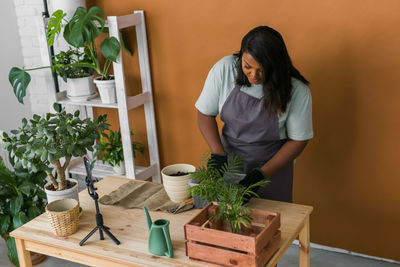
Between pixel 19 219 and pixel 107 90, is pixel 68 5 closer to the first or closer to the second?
pixel 107 90

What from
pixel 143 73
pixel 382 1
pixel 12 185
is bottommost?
pixel 12 185

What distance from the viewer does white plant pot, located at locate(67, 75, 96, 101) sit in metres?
3.46

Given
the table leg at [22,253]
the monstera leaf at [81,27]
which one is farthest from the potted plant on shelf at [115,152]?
the table leg at [22,253]

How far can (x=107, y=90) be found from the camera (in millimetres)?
3354

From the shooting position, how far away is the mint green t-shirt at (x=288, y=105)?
2.41 meters

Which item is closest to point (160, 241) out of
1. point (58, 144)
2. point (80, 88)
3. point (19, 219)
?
point (58, 144)

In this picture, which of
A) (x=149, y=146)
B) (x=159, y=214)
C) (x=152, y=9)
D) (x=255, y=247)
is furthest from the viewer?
(x=149, y=146)

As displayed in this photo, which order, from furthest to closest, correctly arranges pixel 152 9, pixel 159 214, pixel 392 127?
pixel 152 9, pixel 392 127, pixel 159 214

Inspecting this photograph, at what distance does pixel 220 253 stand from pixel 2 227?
1894mm

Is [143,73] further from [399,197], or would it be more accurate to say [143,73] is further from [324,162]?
[399,197]

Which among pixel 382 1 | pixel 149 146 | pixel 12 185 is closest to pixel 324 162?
pixel 382 1

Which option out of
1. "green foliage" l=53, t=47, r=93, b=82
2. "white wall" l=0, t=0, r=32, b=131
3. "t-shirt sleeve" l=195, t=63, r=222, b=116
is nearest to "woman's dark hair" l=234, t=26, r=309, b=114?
"t-shirt sleeve" l=195, t=63, r=222, b=116

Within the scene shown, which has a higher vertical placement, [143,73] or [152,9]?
[152,9]

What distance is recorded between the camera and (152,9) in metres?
3.36
